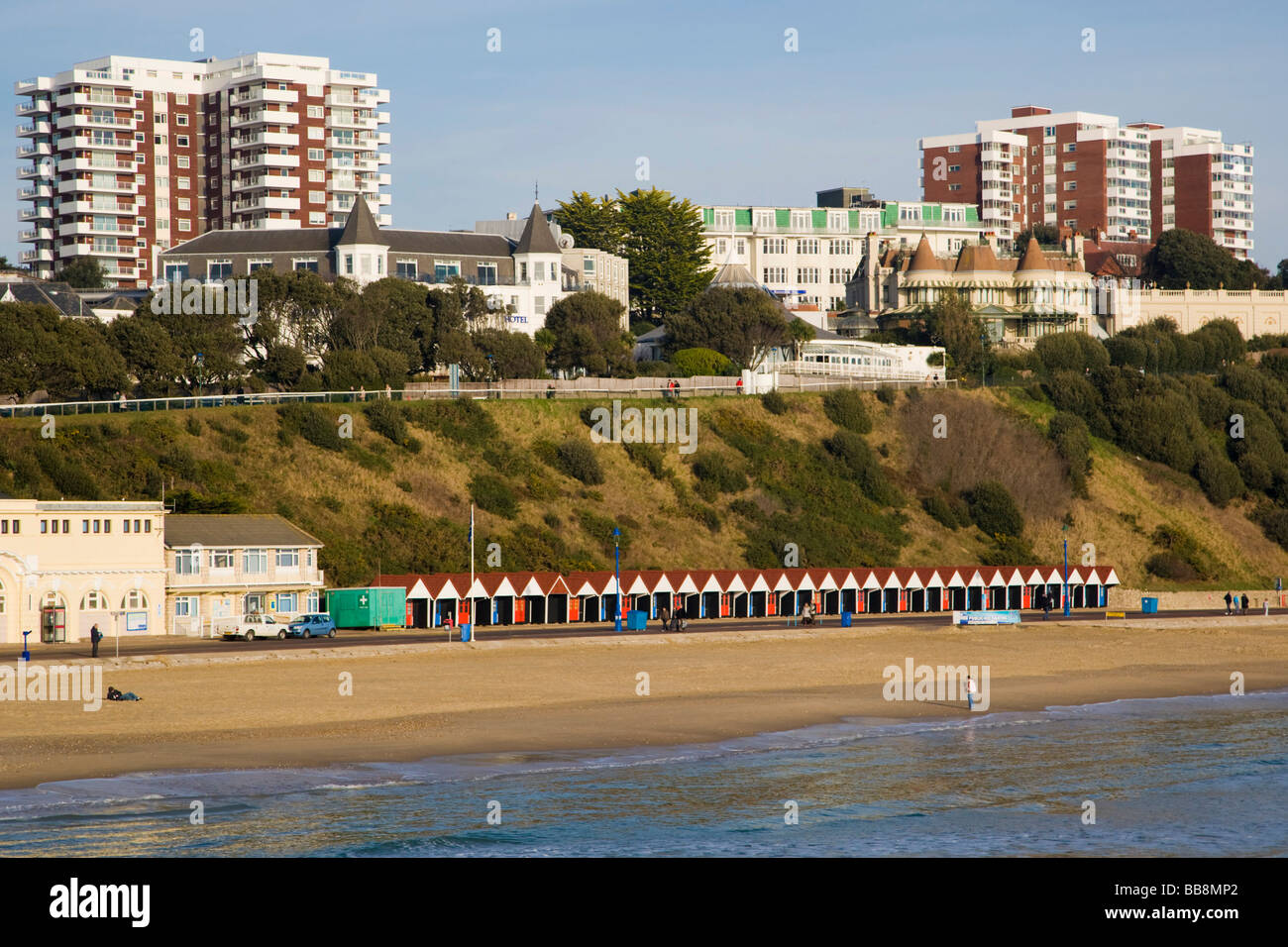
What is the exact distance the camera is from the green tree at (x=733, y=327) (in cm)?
11694

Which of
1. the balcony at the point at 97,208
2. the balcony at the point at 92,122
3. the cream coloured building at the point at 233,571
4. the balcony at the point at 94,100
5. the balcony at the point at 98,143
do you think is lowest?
the cream coloured building at the point at 233,571

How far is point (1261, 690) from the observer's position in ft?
168

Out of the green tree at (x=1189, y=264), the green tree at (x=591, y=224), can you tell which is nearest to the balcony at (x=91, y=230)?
the green tree at (x=591, y=224)

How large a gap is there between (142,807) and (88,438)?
57118 mm

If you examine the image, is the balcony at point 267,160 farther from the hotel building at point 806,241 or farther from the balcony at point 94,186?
the hotel building at point 806,241

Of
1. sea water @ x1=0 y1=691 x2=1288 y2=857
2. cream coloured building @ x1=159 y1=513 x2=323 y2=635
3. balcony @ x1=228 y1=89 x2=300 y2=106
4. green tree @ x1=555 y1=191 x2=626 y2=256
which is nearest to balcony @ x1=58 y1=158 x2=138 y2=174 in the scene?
balcony @ x1=228 y1=89 x2=300 y2=106

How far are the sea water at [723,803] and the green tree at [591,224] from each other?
4339 inches

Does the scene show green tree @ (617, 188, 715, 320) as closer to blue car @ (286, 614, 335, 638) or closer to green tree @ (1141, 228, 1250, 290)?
green tree @ (1141, 228, 1250, 290)

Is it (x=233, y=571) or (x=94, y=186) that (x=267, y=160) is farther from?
(x=233, y=571)

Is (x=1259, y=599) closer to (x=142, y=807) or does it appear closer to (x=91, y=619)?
(x=91, y=619)

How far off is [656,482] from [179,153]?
3364 inches

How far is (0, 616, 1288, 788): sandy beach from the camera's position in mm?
33688
